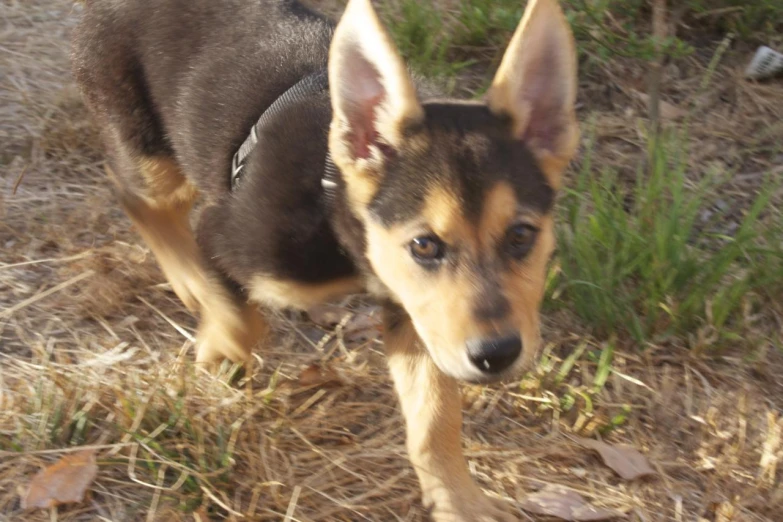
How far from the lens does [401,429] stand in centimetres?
291

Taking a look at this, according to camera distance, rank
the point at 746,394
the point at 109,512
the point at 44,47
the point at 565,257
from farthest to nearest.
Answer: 1. the point at 44,47
2. the point at 565,257
3. the point at 746,394
4. the point at 109,512

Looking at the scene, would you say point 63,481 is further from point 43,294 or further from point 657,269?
point 657,269

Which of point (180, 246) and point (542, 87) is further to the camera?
point (180, 246)

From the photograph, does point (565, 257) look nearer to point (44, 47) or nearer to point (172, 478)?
point (172, 478)

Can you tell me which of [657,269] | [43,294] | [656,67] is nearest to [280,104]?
[43,294]

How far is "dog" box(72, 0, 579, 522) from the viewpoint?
88.9 inches

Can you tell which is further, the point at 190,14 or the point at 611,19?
the point at 611,19

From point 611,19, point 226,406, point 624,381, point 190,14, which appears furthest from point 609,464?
point 611,19

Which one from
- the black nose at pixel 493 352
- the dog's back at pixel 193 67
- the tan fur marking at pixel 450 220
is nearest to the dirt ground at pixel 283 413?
the dog's back at pixel 193 67

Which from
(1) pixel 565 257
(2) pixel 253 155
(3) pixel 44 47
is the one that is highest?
(2) pixel 253 155

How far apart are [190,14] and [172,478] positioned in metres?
1.56

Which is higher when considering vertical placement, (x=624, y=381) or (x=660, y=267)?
(x=660, y=267)

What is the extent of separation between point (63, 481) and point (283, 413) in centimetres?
65

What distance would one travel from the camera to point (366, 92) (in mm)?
2432
